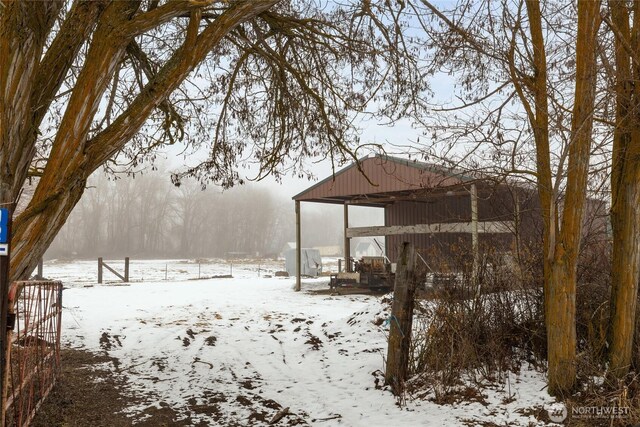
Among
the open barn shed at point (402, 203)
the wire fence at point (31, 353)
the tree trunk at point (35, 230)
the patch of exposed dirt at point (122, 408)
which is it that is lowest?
the patch of exposed dirt at point (122, 408)

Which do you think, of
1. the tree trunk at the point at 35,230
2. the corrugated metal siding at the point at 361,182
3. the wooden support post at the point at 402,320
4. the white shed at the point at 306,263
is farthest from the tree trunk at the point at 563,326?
the white shed at the point at 306,263

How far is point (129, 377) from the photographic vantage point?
7297mm

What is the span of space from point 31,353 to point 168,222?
8290 centimetres

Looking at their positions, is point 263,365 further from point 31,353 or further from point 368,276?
point 368,276

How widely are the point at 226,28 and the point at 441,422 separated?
470 centimetres

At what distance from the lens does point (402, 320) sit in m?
6.18

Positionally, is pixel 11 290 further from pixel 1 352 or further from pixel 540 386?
pixel 540 386

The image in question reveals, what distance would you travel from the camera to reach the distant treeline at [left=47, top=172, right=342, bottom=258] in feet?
260

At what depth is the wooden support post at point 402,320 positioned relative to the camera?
243 inches

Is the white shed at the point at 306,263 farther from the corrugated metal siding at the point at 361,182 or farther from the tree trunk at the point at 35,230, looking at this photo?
the tree trunk at the point at 35,230

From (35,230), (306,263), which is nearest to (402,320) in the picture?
(35,230)

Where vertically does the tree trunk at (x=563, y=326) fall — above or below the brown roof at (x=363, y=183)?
below

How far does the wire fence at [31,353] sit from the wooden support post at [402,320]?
3.74 m

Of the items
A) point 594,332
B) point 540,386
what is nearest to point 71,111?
point 540,386
